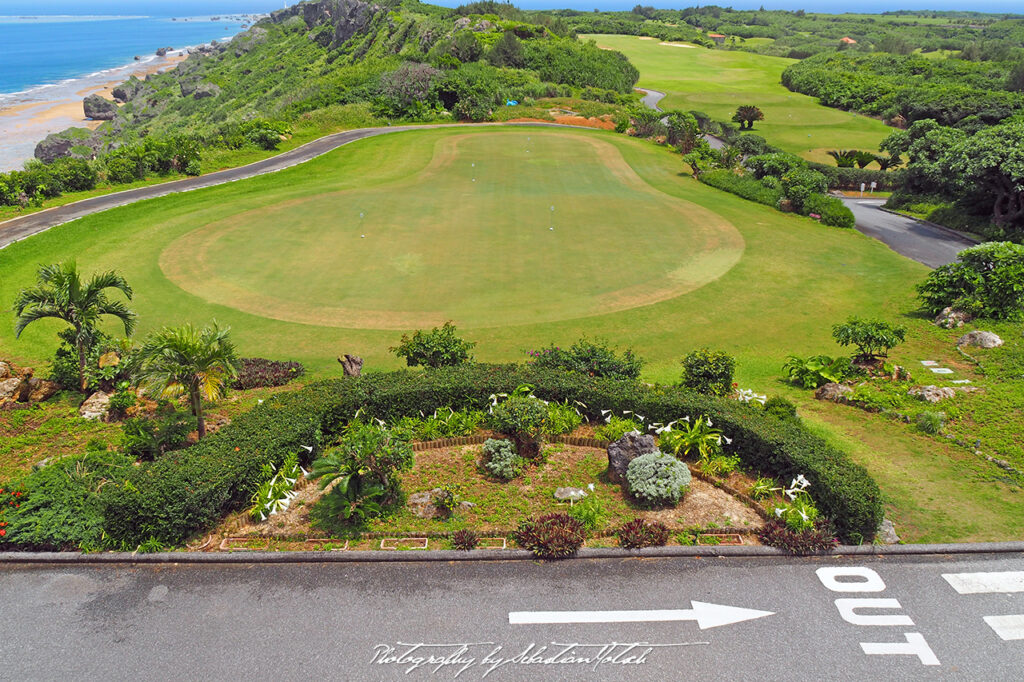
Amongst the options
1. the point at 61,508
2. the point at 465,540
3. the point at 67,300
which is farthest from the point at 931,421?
the point at 67,300

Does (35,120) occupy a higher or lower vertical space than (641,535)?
higher

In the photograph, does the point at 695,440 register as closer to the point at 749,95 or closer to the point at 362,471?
the point at 362,471

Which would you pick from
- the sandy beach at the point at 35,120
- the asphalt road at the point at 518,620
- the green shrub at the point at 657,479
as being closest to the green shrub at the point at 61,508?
the asphalt road at the point at 518,620

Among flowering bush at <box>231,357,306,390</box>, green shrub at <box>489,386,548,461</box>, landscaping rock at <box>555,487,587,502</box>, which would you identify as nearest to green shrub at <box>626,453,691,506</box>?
landscaping rock at <box>555,487,587,502</box>

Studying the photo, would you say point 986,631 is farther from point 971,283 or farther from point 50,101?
point 50,101

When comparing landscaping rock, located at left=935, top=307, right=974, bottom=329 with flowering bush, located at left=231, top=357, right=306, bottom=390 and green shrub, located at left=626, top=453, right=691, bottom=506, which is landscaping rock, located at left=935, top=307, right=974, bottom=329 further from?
flowering bush, located at left=231, top=357, right=306, bottom=390

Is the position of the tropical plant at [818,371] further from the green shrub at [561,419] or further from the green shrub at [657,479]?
the green shrub at [657,479]

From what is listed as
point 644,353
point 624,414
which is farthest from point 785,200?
point 624,414
